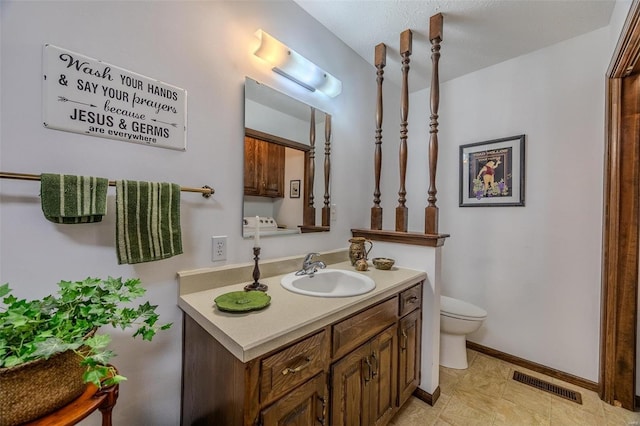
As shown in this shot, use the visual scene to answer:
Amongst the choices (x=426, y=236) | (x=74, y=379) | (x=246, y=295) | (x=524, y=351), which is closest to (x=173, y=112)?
(x=246, y=295)

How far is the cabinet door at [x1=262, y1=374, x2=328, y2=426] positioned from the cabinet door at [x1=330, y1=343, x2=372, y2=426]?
66 millimetres

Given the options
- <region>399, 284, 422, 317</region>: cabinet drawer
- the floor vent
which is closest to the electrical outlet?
<region>399, 284, 422, 317</region>: cabinet drawer

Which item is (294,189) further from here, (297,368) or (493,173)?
(493,173)

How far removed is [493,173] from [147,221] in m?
2.46

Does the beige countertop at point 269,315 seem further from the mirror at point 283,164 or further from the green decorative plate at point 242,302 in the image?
the mirror at point 283,164

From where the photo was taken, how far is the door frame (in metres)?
1.55

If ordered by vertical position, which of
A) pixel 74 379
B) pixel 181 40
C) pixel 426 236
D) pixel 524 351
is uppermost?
pixel 181 40

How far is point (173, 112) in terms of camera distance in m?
1.12

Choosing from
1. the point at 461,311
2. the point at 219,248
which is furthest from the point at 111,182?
the point at 461,311

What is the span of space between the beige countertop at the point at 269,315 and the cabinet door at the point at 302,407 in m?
0.20

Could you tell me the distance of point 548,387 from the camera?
71.3 inches

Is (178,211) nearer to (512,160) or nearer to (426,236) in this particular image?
(426,236)

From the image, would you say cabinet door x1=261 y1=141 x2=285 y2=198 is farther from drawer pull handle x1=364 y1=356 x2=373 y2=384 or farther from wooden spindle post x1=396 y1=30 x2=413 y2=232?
drawer pull handle x1=364 y1=356 x2=373 y2=384

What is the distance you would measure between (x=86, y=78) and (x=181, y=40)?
415 millimetres
